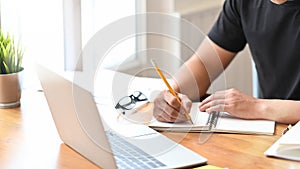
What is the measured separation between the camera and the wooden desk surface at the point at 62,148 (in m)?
1.36

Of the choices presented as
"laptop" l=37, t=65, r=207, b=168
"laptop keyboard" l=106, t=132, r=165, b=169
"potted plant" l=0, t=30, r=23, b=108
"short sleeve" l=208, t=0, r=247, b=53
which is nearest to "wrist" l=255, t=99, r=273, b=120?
"laptop" l=37, t=65, r=207, b=168

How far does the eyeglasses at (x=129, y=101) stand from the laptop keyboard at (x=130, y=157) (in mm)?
215

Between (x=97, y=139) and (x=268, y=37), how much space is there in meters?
1.04

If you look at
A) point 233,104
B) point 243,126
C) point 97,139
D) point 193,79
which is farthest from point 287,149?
point 193,79

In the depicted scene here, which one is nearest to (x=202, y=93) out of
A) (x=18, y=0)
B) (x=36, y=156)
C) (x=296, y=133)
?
(x=296, y=133)

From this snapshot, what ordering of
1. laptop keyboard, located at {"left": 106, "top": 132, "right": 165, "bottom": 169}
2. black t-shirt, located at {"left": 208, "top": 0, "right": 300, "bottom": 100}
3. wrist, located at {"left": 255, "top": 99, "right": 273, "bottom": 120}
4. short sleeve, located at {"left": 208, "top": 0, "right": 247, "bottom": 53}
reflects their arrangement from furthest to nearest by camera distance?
short sleeve, located at {"left": 208, "top": 0, "right": 247, "bottom": 53}
black t-shirt, located at {"left": 208, "top": 0, "right": 300, "bottom": 100}
wrist, located at {"left": 255, "top": 99, "right": 273, "bottom": 120}
laptop keyboard, located at {"left": 106, "top": 132, "right": 165, "bottom": 169}

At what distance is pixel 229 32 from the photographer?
7.13ft

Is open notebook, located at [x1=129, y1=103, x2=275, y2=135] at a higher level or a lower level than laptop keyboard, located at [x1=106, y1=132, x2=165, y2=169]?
higher

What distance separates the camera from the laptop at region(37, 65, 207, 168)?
1.19 metres

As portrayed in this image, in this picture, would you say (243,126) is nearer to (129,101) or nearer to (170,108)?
(170,108)

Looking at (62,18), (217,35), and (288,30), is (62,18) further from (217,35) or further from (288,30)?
(288,30)

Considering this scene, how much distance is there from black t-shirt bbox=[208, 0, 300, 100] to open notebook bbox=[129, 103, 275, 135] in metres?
0.45

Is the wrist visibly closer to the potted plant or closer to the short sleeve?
the short sleeve

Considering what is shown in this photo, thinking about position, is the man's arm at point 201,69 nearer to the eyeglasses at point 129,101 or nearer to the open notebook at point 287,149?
the eyeglasses at point 129,101
